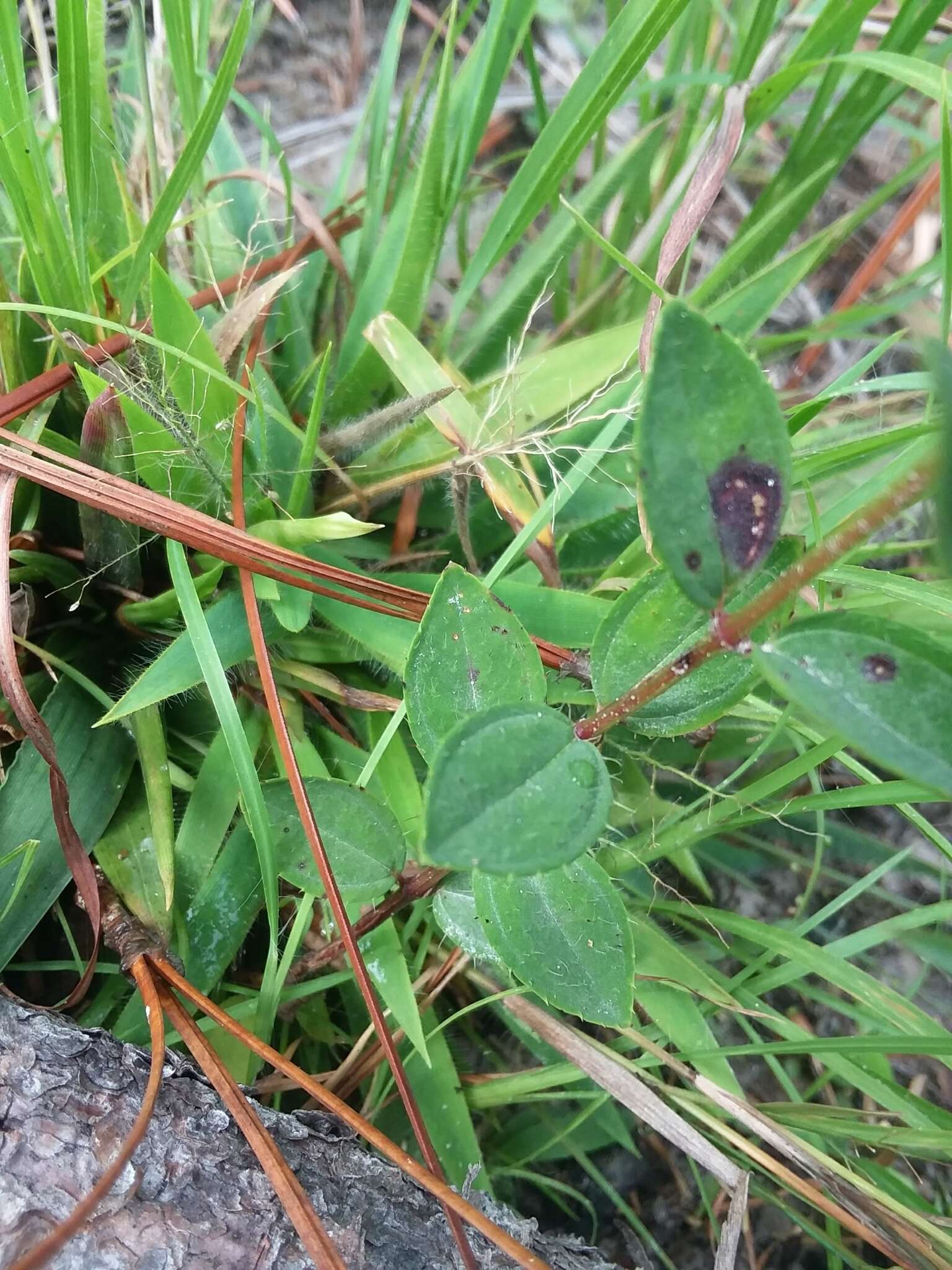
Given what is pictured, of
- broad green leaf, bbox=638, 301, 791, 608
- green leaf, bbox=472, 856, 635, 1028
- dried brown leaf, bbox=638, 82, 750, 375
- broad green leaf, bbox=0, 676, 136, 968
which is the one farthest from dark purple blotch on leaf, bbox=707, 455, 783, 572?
broad green leaf, bbox=0, 676, 136, 968

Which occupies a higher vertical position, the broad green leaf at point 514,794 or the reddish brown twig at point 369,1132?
the broad green leaf at point 514,794

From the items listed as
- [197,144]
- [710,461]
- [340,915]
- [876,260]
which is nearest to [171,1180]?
[340,915]

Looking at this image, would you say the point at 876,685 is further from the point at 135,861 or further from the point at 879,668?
the point at 135,861

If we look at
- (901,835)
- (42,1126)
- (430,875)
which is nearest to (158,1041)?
(42,1126)

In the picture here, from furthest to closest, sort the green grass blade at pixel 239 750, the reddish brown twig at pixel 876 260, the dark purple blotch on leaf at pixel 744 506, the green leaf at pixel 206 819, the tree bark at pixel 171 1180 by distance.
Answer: the reddish brown twig at pixel 876 260, the green leaf at pixel 206 819, the green grass blade at pixel 239 750, the tree bark at pixel 171 1180, the dark purple blotch on leaf at pixel 744 506

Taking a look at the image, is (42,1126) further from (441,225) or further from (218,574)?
(441,225)

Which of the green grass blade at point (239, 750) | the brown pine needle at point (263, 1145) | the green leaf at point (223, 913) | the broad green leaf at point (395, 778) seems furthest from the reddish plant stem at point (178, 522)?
the brown pine needle at point (263, 1145)

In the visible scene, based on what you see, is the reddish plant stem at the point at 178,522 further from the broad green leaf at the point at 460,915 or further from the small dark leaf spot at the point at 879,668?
the small dark leaf spot at the point at 879,668
